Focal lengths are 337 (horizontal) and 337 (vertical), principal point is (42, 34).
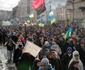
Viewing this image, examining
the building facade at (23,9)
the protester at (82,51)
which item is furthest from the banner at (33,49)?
the building facade at (23,9)

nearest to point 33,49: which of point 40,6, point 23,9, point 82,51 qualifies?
point 82,51

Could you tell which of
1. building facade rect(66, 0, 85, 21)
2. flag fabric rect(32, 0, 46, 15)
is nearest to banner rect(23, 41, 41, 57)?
flag fabric rect(32, 0, 46, 15)

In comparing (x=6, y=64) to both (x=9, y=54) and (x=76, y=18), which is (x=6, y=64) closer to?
(x=9, y=54)

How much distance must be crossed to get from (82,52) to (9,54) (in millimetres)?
5604

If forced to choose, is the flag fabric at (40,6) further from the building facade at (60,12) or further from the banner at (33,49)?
the building facade at (60,12)

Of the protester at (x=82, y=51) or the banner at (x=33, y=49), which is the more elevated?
the banner at (x=33, y=49)

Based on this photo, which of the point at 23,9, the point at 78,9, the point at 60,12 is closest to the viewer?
the point at 78,9

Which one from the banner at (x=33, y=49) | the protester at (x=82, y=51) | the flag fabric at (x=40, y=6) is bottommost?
the protester at (x=82, y=51)

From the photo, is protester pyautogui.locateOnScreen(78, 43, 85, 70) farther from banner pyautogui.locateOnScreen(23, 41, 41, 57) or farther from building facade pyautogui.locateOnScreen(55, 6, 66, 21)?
building facade pyautogui.locateOnScreen(55, 6, 66, 21)

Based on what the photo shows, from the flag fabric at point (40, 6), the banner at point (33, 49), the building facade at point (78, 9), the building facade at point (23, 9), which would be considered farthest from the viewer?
the building facade at point (23, 9)

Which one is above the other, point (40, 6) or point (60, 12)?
point (60, 12)

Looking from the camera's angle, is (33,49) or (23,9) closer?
(33,49)

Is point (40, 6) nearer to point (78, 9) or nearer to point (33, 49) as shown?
point (33, 49)

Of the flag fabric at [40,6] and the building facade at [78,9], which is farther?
the building facade at [78,9]
